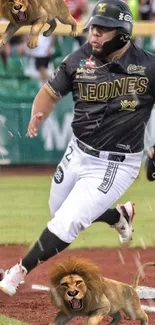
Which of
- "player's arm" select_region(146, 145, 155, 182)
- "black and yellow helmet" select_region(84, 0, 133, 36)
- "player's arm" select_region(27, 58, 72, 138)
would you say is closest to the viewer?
"black and yellow helmet" select_region(84, 0, 133, 36)

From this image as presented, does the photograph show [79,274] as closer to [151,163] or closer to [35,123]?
[35,123]

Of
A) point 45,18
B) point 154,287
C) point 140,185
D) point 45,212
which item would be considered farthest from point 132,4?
point 45,18

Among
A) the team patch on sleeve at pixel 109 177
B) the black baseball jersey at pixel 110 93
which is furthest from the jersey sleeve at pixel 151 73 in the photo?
the team patch on sleeve at pixel 109 177

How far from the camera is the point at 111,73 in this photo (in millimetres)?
6578

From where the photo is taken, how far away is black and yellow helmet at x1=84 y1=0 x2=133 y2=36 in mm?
6207

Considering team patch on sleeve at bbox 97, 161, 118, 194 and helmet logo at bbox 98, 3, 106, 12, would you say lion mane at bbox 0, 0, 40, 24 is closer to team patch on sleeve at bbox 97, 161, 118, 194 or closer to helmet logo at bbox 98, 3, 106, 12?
helmet logo at bbox 98, 3, 106, 12

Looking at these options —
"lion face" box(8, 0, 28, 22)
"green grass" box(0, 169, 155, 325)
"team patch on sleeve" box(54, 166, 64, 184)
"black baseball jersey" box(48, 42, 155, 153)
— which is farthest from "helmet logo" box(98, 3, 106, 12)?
"green grass" box(0, 169, 155, 325)

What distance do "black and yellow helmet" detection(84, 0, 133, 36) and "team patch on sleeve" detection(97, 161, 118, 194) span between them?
38.0 inches

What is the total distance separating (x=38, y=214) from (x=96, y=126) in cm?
510

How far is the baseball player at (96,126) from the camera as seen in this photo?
652cm

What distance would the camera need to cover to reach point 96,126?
6.71m

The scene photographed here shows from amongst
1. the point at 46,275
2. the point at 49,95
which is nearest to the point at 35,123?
the point at 49,95

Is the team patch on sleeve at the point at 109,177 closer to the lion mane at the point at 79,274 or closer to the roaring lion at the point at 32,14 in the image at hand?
the lion mane at the point at 79,274

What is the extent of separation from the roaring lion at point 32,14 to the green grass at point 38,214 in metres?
5.04
